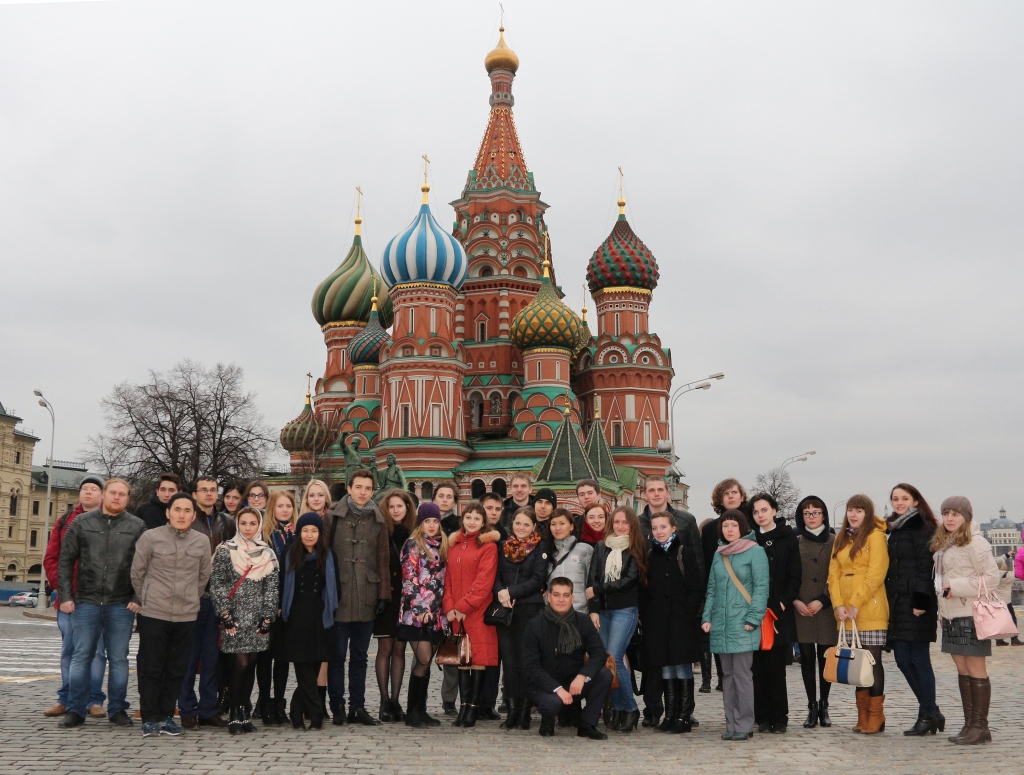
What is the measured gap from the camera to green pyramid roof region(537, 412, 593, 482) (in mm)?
31688

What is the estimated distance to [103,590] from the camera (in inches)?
303

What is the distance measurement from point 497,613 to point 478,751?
1360 mm

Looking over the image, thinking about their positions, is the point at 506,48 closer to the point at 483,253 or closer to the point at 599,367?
the point at 483,253

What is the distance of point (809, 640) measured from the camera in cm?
801

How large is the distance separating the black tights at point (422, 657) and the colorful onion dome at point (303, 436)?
38.3 metres

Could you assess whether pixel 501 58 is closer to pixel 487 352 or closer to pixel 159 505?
pixel 487 352

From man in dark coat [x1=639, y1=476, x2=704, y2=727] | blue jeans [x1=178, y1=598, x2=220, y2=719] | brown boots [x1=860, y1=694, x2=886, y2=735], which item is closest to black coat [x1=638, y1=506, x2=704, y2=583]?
man in dark coat [x1=639, y1=476, x2=704, y2=727]

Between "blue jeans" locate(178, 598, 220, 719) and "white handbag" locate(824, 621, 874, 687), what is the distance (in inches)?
184

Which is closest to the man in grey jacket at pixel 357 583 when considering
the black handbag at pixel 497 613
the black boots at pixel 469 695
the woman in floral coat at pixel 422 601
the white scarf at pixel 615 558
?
the woman in floral coat at pixel 422 601

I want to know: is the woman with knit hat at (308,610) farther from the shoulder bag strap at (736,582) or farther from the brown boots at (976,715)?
→ the brown boots at (976,715)

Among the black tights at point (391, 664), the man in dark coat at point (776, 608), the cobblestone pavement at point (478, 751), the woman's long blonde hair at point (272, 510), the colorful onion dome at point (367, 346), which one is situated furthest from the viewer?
the colorful onion dome at point (367, 346)

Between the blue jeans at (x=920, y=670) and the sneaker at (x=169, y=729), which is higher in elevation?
the blue jeans at (x=920, y=670)

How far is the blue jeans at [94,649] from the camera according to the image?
7543mm

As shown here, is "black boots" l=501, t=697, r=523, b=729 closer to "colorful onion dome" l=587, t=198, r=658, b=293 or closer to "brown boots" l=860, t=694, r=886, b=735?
"brown boots" l=860, t=694, r=886, b=735
